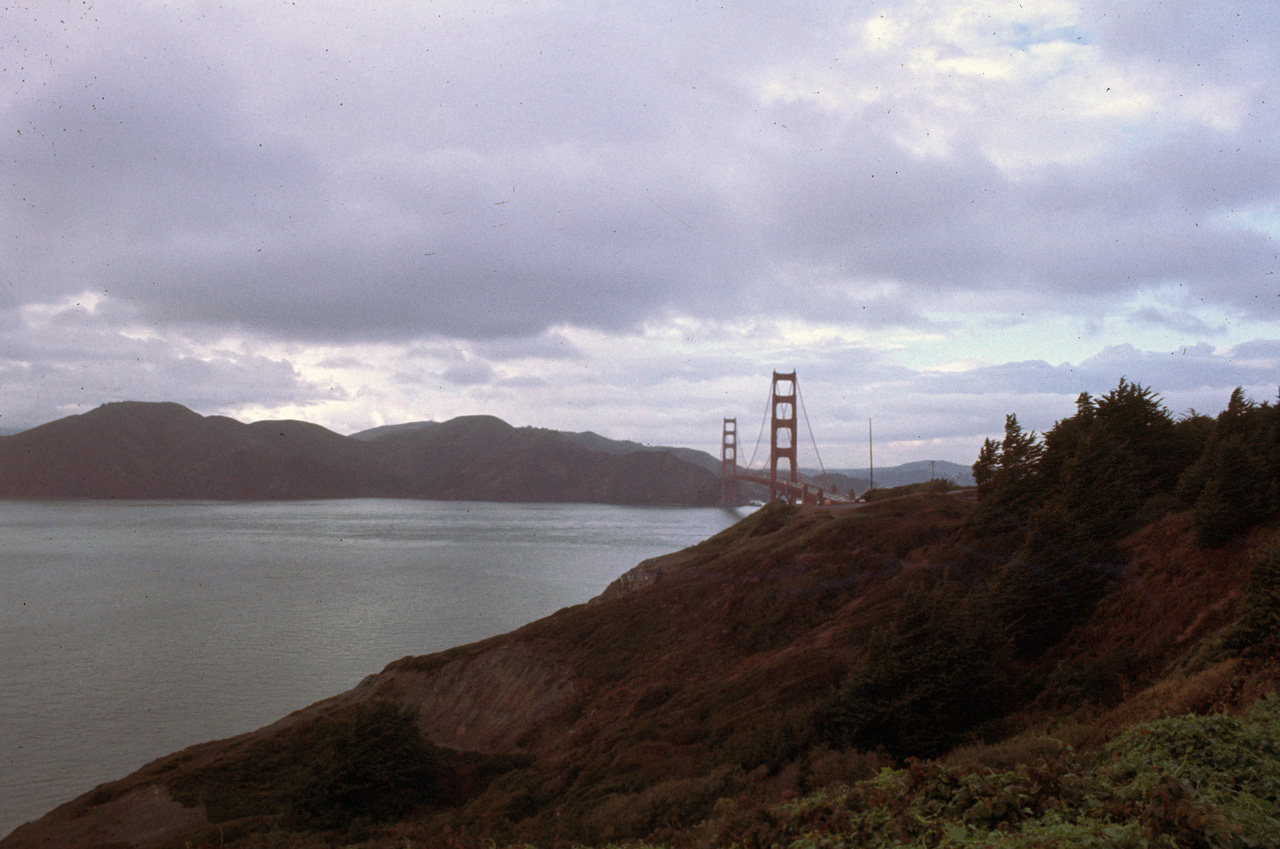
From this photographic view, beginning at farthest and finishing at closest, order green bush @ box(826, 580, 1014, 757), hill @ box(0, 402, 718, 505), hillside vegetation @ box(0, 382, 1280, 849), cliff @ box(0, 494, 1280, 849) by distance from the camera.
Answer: hill @ box(0, 402, 718, 505)
green bush @ box(826, 580, 1014, 757)
cliff @ box(0, 494, 1280, 849)
hillside vegetation @ box(0, 382, 1280, 849)

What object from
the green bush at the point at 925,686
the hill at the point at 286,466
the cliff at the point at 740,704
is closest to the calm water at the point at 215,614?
the cliff at the point at 740,704

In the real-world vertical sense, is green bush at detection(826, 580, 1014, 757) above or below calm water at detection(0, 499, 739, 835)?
above

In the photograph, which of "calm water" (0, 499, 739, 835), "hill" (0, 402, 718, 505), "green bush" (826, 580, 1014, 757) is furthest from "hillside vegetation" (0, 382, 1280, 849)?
"hill" (0, 402, 718, 505)

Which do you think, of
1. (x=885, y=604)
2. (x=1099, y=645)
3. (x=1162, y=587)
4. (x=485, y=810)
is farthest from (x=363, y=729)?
(x=1162, y=587)

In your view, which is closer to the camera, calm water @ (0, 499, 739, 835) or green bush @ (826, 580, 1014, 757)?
green bush @ (826, 580, 1014, 757)

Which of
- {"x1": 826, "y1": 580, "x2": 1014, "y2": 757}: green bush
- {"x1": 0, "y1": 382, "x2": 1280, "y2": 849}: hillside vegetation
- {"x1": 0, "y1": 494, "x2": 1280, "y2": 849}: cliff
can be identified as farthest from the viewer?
{"x1": 826, "y1": 580, "x2": 1014, "y2": 757}: green bush

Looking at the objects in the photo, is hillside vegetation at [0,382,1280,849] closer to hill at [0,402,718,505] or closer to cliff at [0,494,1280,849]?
cliff at [0,494,1280,849]

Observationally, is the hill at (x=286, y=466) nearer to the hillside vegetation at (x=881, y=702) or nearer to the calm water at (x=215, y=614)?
the calm water at (x=215, y=614)
